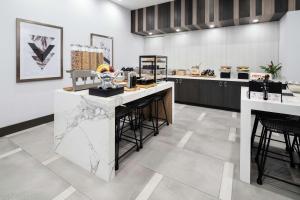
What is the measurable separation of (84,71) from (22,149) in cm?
157

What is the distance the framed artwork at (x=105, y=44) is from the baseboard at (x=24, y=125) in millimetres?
2125

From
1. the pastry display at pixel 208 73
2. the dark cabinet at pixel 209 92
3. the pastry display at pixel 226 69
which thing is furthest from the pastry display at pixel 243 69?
the pastry display at pixel 208 73

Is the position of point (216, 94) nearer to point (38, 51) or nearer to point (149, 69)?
point (149, 69)

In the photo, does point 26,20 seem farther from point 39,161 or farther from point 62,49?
point 39,161

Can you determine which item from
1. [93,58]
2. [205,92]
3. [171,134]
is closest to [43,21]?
[93,58]

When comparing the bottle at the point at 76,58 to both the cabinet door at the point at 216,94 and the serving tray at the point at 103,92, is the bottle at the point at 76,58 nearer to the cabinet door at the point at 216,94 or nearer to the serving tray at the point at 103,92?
the serving tray at the point at 103,92

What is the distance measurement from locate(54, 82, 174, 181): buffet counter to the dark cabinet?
3.22 metres

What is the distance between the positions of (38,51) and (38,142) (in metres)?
1.84

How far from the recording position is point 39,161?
232 cm

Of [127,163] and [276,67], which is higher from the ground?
[276,67]

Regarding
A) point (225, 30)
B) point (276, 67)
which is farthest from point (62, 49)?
point (276, 67)

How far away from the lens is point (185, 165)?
2.29 m

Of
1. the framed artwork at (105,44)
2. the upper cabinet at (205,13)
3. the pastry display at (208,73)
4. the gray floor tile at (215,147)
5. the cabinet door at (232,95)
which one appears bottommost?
the gray floor tile at (215,147)

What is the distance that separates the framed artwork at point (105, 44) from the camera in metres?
4.66
